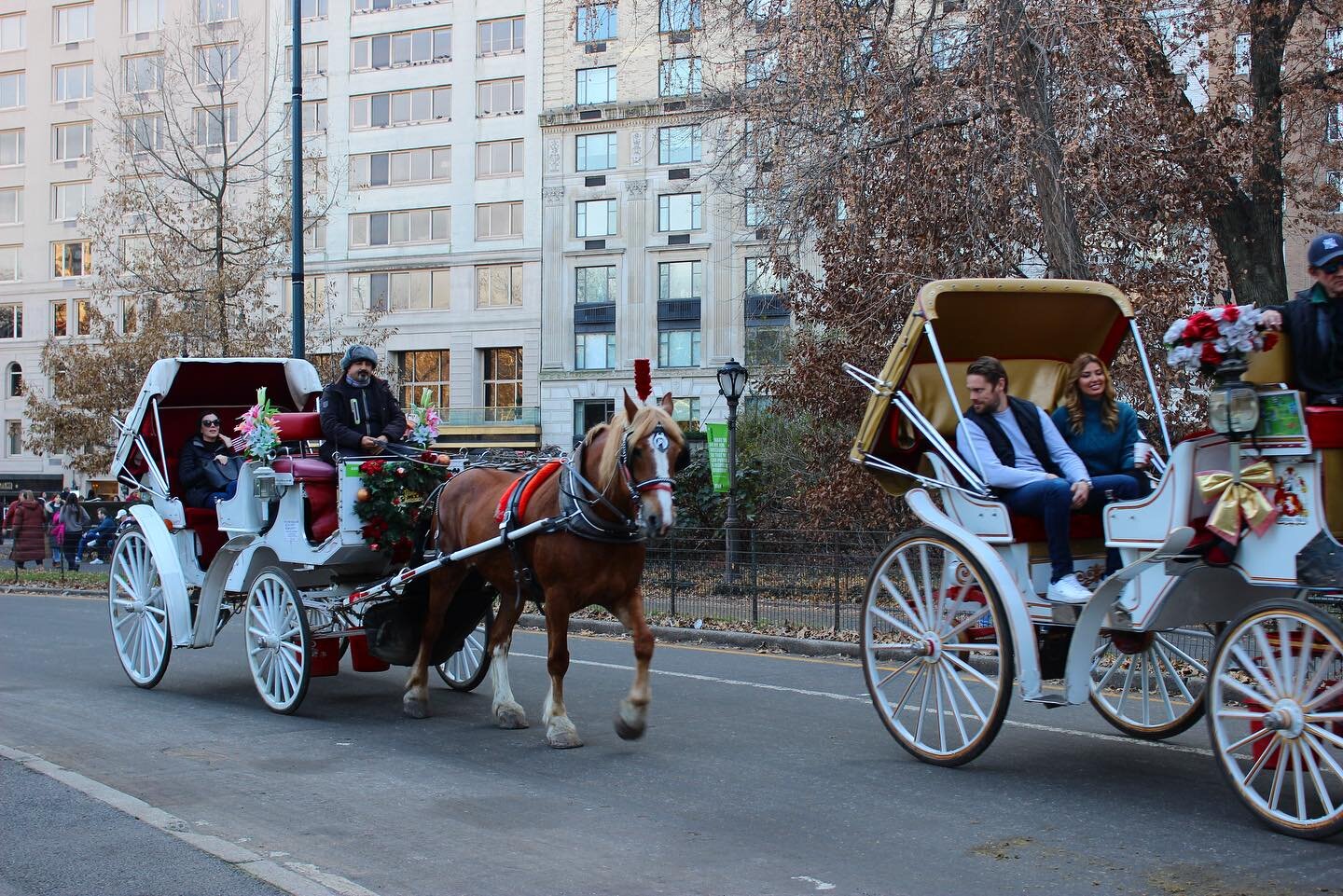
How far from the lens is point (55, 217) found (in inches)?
2643

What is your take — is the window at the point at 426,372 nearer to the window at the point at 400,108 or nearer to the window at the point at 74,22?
the window at the point at 400,108

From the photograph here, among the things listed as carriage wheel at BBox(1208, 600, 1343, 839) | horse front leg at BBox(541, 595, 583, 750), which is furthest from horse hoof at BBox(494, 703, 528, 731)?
carriage wheel at BBox(1208, 600, 1343, 839)

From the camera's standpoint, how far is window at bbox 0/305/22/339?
67.4 meters

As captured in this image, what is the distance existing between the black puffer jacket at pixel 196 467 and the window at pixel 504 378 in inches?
1851

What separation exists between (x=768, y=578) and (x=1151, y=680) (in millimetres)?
7955

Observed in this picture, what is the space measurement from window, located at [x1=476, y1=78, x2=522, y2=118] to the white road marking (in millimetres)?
47367

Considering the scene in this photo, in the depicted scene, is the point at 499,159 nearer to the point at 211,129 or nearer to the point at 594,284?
the point at 594,284

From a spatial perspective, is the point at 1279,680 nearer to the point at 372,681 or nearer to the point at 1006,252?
the point at 372,681

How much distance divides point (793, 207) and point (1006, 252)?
2.93 metres

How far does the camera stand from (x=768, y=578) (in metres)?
16.2

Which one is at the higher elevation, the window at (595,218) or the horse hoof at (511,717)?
the window at (595,218)

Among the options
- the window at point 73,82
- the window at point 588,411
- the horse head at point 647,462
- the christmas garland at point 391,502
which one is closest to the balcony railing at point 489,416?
the window at point 588,411

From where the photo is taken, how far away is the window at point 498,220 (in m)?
58.1

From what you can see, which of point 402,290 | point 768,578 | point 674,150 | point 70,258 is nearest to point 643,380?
point 768,578
